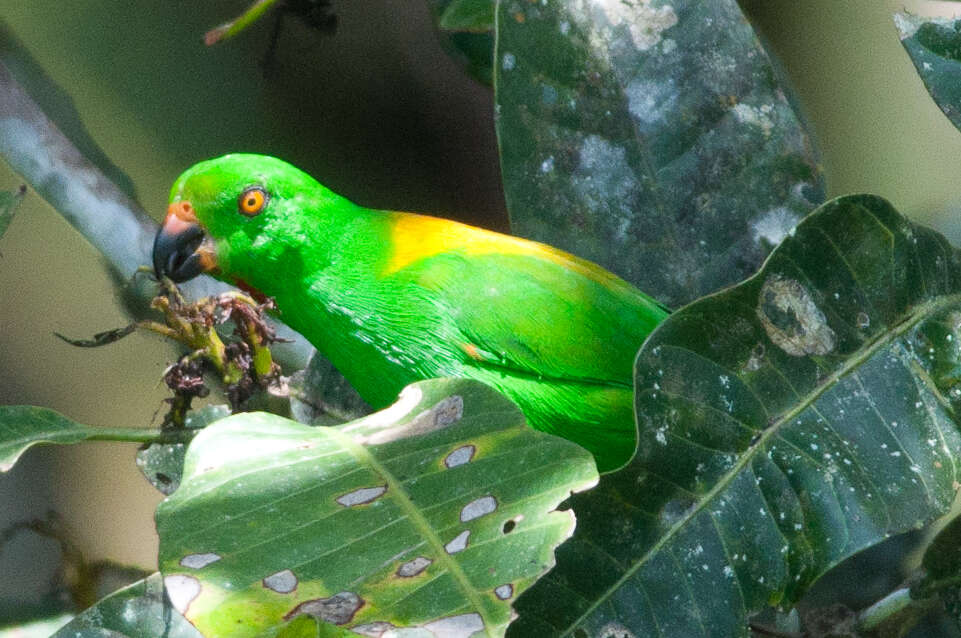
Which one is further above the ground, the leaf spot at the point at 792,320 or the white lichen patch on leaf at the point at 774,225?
the leaf spot at the point at 792,320

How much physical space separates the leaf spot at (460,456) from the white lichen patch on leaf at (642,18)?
2.90ft

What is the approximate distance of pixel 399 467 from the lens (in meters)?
0.88

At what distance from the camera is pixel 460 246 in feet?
4.99

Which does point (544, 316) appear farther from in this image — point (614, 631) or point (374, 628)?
point (374, 628)

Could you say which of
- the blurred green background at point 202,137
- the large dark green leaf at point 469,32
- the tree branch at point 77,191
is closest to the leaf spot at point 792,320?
the large dark green leaf at point 469,32

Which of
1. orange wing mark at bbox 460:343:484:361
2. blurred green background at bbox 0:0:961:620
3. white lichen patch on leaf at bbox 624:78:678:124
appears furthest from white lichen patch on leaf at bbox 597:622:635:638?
blurred green background at bbox 0:0:961:620

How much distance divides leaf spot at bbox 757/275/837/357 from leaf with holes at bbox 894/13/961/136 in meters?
0.34

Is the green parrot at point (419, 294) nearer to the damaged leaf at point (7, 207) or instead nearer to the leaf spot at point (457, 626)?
the damaged leaf at point (7, 207)

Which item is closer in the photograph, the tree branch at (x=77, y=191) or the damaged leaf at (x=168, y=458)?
the damaged leaf at (x=168, y=458)

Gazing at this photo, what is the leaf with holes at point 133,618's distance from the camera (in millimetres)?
1292

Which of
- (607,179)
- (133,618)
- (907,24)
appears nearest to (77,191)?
(133,618)

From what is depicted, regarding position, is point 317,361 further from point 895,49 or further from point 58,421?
point 895,49

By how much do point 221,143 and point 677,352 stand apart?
167cm

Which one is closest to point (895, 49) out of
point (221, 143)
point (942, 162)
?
point (942, 162)
